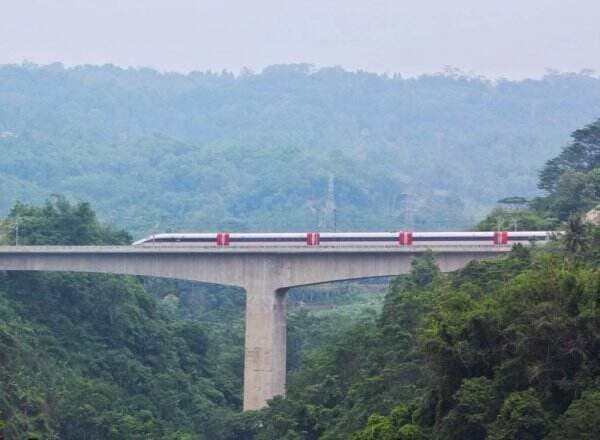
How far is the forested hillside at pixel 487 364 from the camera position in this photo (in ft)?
177

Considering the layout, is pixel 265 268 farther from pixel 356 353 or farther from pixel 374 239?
pixel 356 353

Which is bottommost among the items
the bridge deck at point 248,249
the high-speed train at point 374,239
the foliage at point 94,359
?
the foliage at point 94,359

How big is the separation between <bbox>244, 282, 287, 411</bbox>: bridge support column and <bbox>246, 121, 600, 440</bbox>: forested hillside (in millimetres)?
5305

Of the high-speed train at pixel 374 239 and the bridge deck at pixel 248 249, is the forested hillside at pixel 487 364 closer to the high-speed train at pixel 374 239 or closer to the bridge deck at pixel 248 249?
the bridge deck at pixel 248 249

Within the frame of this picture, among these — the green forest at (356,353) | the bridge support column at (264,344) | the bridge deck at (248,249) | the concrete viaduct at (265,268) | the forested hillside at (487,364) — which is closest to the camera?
the forested hillside at (487,364)

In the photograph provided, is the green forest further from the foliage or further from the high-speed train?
the high-speed train

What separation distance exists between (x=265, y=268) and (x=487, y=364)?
28.9m

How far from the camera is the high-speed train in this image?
271 ft

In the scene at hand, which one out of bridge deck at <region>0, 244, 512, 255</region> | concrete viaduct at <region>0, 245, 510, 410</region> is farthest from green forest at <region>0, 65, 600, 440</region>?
concrete viaduct at <region>0, 245, 510, 410</region>

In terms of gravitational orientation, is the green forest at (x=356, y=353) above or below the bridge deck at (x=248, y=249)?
below

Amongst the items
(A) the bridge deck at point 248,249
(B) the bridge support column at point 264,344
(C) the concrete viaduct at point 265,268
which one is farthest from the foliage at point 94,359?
(A) the bridge deck at point 248,249

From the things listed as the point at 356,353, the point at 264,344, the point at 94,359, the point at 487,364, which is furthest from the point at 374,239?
the point at 487,364

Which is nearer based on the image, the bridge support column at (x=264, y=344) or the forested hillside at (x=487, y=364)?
the forested hillside at (x=487, y=364)

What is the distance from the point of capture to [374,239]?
84312 millimetres
